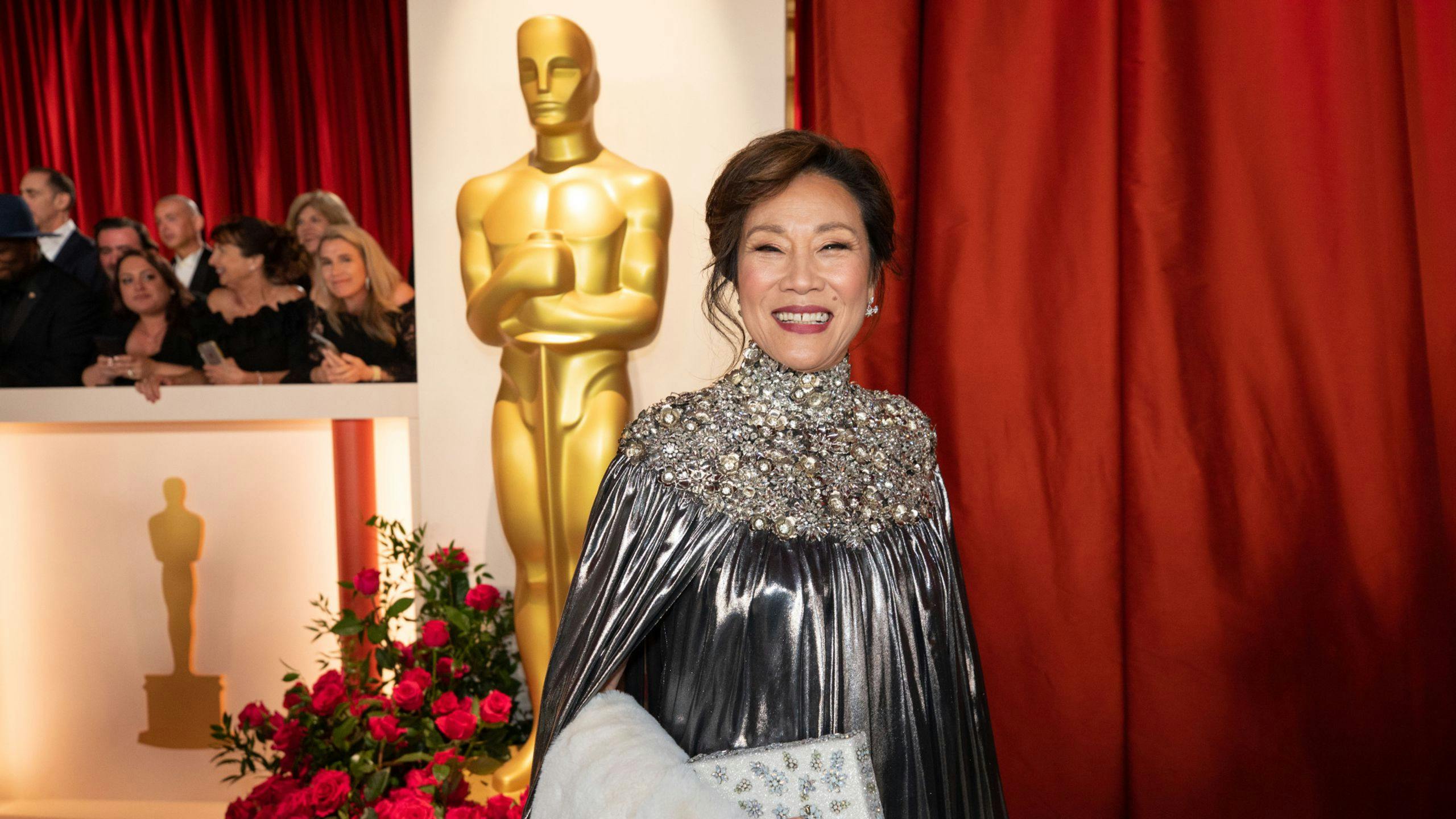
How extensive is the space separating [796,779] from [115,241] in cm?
321

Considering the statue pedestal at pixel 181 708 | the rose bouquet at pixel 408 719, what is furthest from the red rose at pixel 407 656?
the statue pedestal at pixel 181 708

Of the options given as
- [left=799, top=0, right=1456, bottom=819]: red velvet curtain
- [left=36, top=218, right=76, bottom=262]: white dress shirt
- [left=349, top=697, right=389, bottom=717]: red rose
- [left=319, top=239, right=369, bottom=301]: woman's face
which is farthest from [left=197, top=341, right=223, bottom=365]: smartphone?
→ [left=799, top=0, right=1456, bottom=819]: red velvet curtain

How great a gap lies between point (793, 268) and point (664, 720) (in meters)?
0.57

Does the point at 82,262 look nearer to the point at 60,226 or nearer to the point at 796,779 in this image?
the point at 60,226

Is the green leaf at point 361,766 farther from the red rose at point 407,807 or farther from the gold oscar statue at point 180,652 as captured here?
the gold oscar statue at point 180,652

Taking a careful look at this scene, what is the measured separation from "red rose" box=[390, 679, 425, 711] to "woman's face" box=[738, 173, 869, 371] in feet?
4.62

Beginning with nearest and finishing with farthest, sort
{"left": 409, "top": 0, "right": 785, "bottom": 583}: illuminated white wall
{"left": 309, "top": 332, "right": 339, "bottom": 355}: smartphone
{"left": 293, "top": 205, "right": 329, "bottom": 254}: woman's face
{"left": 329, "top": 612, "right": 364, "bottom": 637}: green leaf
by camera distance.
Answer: {"left": 329, "top": 612, "right": 364, "bottom": 637}: green leaf, {"left": 409, "top": 0, "right": 785, "bottom": 583}: illuminated white wall, {"left": 309, "top": 332, "right": 339, "bottom": 355}: smartphone, {"left": 293, "top": 205, "right": 329, "bottom": 254}: woman's face

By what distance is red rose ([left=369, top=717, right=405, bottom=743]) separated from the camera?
202 centimetres

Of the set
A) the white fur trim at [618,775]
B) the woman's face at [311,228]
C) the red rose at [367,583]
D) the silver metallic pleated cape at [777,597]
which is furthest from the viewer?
the woman's face at [311,228]

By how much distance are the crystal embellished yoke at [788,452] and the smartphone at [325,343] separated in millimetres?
2203

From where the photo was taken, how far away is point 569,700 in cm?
102

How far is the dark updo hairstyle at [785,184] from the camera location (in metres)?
1.10

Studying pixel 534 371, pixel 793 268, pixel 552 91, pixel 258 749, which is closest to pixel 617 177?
pixel 552 91

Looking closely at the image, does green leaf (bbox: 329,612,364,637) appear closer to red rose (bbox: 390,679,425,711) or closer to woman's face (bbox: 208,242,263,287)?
red rose (bbox: 390,679,425,711)
